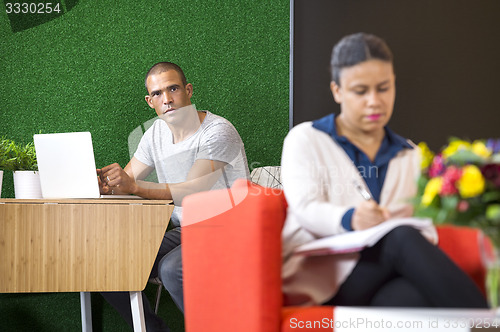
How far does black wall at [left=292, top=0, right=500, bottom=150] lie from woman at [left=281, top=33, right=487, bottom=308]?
0.32 feet

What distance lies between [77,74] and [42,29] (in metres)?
0.28

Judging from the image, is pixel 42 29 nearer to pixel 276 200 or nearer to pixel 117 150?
pixel 117 150

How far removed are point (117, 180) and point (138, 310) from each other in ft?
1.59

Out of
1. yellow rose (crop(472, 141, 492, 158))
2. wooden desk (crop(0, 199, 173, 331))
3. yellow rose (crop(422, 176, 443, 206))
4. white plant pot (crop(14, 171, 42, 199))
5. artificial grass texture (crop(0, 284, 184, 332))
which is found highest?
yellow rose (crop(472, 141, 492, 158))

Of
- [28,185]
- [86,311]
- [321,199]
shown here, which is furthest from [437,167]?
[86,311]

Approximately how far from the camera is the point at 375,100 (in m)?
1.34

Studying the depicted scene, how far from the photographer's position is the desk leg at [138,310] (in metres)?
2.14

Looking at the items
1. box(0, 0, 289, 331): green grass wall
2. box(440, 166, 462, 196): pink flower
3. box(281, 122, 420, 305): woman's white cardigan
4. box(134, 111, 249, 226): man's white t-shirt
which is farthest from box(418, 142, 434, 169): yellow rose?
box(0, 0, 289, 331): green grass wall

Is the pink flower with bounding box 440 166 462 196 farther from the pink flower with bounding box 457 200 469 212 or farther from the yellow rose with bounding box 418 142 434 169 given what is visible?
the yellow rose with bounding box 418 142 434 169

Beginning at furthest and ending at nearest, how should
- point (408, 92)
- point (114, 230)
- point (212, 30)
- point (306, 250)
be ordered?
point (212, 30)
point (114, 230)
point (408, 92)
point (306, 250)

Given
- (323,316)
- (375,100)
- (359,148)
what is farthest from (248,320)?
(375,100)

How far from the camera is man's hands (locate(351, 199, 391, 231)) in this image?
127 centimetres

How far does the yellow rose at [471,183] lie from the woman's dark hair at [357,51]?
0.43 meters

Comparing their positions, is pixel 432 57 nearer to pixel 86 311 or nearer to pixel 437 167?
pixel 437 167
